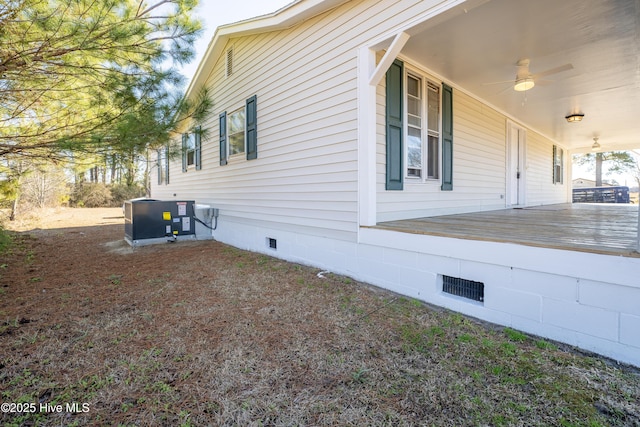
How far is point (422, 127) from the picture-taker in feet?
15.1

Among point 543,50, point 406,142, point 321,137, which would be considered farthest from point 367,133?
point 543,50

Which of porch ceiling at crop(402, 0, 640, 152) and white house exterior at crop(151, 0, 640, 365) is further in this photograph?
porch ceiling at crop(402, 0, 640, 152)

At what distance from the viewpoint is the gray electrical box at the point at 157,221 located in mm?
6059

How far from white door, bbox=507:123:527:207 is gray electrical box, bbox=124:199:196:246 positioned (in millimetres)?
7515

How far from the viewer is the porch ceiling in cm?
318

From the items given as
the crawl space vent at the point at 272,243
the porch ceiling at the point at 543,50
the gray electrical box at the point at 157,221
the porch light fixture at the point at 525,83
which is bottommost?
the crawl space vent at the point at 272,243

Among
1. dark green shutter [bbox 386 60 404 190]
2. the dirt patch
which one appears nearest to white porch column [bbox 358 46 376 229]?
dark green shutter [bbox 386 60 404 190]

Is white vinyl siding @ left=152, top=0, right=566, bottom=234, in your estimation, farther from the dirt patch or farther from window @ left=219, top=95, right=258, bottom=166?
the dirt patch

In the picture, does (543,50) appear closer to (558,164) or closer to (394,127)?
(394,127)

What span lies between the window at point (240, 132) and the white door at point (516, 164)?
19.3 ft

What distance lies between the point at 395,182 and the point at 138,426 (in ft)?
11.6

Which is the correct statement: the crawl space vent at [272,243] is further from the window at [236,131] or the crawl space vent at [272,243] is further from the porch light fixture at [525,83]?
the porch light fixture at [525,83]

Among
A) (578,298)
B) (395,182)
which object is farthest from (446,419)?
(395,182)

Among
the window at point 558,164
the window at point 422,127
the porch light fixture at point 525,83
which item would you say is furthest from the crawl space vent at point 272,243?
the window at point 558,164
